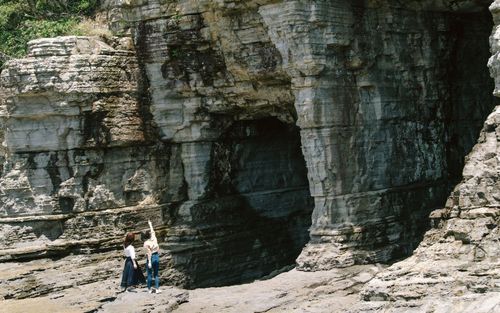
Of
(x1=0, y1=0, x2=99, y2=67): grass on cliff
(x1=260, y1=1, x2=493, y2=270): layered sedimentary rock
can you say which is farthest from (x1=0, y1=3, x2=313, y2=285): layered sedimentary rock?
(x1=0, y1=0, x2=99, y2=67): grass on cliff

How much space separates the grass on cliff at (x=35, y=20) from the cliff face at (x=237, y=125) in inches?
69.1

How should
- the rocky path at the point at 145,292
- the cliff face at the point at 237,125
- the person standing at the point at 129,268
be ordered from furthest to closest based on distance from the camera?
the cliff face at the point at 237,125
the person standing at the point at 129,268
the rocky path at the point at 145,292

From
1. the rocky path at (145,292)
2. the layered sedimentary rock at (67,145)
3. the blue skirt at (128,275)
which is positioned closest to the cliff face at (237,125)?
the layered sedimentary rock at (67,145)

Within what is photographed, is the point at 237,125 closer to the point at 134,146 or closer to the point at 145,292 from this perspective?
the point at 134,146

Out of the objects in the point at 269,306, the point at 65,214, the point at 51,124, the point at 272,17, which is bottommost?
the point at 269,306

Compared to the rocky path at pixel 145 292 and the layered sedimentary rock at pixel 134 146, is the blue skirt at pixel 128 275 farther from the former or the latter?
the layered sedimentary rock at pixel 134 146

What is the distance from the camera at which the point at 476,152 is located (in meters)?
15.7

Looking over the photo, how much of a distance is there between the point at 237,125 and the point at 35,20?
6.67 metres

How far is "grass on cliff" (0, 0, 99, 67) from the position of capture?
86.5 feet

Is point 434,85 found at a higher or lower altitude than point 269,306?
higher

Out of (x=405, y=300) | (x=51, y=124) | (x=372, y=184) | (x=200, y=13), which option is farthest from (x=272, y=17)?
(x=405, y=300)

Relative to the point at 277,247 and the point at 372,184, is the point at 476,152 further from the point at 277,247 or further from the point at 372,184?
the point at 277,247

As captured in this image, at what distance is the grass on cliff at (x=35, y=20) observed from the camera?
1038 inches

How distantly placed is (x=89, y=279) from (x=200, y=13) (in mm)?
6473
